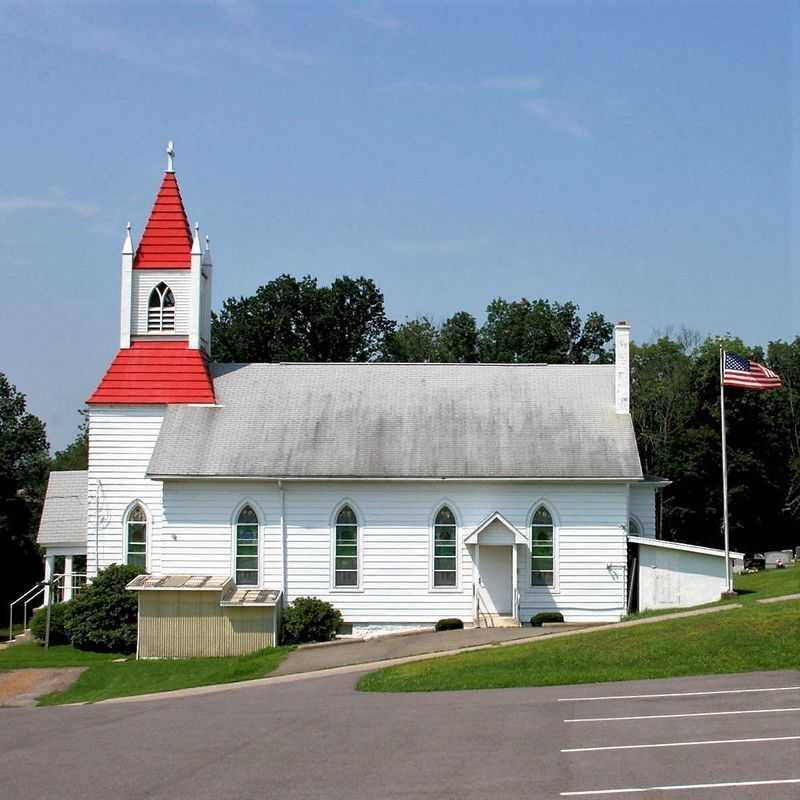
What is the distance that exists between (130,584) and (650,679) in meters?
18.5

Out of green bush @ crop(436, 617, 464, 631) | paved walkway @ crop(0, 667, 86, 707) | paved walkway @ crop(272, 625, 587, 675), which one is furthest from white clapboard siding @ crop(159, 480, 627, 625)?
paved walkway @ crop(0, 667, 86, 707)

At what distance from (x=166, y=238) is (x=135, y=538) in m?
10.6

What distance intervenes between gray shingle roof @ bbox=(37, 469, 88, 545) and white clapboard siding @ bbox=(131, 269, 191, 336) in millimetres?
7754

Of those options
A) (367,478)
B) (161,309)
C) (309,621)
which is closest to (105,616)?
(309,621)

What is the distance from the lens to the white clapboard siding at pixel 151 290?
146 ft

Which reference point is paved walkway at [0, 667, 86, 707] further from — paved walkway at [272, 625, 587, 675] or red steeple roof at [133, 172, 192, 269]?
red steeple roof at [133, 172, 192, 269]

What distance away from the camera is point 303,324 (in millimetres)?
79500

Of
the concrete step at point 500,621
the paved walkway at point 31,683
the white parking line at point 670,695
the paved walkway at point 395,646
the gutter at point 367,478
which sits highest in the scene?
the gutter at point 367,478

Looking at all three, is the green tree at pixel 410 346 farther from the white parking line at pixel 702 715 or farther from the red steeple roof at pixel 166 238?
the white parking line at pixel 702 715

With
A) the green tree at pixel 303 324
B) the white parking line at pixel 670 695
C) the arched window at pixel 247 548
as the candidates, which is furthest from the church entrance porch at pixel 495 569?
the green tree at pixel 303 324

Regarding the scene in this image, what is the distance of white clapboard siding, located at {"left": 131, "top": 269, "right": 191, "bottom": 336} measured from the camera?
4444 centimetres

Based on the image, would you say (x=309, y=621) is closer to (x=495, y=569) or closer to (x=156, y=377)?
(x=495, y=569)

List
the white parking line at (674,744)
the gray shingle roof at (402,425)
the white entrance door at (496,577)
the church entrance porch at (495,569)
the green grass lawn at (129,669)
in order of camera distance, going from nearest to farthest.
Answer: the white parking line at (674,744)
the green grass lawn at (129,669)
the church entrance porch at (495,569)
the white entrance door at (496,577)
the gray shingle roof at (402,425)

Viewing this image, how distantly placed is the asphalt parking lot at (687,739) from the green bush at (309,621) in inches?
634
